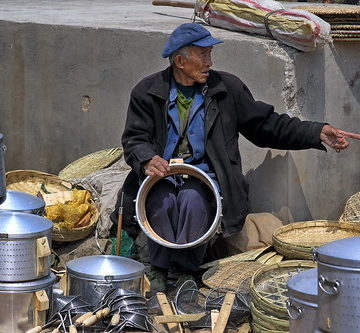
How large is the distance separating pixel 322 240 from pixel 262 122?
85 cm

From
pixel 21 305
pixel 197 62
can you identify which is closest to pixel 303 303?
pixel 21 305

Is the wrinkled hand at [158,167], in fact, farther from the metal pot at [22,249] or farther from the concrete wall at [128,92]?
the concrete wall at [128,92]

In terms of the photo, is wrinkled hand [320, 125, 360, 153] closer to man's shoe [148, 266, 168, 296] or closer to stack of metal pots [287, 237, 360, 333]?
man's shoe [148, 266, 168, 296]

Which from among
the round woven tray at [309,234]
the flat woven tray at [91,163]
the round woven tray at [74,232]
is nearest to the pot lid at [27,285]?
the round woven tray at [74,232]

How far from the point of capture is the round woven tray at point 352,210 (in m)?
7.57

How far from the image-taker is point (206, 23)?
27.3ft

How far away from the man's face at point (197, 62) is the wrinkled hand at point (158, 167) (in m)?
0.62

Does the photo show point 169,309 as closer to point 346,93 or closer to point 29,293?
point 29,293

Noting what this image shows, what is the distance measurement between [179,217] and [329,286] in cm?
228

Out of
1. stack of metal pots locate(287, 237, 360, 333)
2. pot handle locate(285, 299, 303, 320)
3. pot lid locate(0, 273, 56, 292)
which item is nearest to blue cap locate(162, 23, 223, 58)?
pot lid locate(0, 273, 56, 292)

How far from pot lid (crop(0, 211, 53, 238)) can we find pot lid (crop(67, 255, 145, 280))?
1.28 feet

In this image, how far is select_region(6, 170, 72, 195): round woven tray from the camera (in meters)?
8.35

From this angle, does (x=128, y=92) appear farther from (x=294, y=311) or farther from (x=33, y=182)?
(x=294, y=311)

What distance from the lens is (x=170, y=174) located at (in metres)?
7.04
